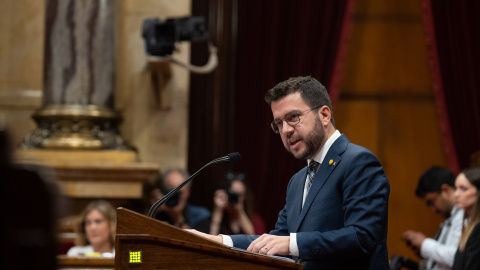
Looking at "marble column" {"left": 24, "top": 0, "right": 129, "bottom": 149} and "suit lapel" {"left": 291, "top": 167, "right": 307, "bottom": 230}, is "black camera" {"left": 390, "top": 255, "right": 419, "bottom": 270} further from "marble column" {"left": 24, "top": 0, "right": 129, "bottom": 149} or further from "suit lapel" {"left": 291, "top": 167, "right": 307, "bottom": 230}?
"marble column" {"left": 24, "top": 0, "right": 129, "bottom": 149}

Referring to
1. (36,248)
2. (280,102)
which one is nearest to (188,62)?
(280,102)

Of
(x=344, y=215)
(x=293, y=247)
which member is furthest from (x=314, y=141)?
(x=293, y=247)

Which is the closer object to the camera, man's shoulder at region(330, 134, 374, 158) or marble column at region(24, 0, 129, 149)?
man's shoulder at region(330, 134, 374, 158)

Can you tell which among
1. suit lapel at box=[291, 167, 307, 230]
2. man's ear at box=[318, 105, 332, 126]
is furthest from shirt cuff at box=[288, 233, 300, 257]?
man's ear at box=[318, 105, 332, 126]

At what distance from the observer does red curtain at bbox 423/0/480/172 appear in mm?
6613

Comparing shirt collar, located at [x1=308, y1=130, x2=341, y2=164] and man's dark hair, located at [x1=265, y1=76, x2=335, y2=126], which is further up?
man's dark hair, located at [x1=265, y1=76, x2=335, y2=126]

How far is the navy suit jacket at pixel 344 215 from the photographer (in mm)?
2465

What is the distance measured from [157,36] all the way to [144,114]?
1036mm

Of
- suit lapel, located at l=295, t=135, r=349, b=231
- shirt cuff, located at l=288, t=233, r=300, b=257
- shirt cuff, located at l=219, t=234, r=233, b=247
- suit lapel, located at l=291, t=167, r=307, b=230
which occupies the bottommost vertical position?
shirt cuff, located at l=219, t=234, r=233, b=247

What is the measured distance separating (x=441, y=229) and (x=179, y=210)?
183 centimetres

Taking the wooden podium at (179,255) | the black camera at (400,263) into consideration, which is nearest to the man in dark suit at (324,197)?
the wooden podium at (179,255)

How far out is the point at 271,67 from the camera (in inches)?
257

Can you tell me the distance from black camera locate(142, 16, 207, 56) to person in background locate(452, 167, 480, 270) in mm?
2240

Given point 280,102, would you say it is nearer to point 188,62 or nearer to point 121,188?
point 121,188
